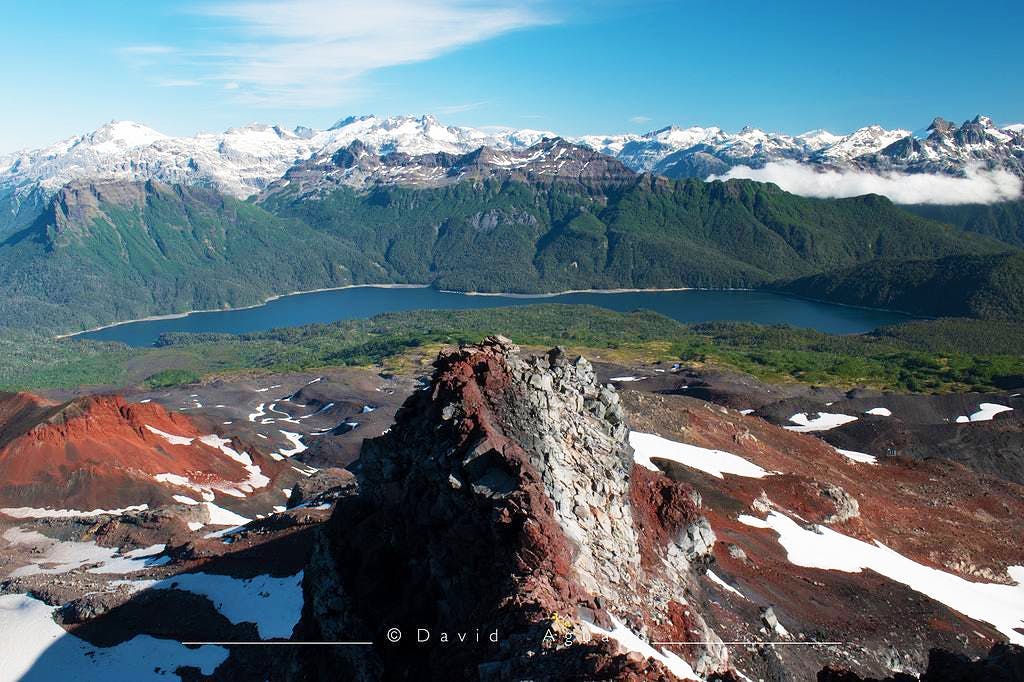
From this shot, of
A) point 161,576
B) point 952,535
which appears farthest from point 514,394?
point 952,535

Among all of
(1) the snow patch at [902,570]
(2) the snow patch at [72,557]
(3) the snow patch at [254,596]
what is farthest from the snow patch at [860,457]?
(2) the snow patch at [72,557]

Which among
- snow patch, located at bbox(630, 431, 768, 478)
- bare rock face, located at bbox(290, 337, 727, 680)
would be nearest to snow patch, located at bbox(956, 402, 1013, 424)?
snow patch, located at bbox(630, 431, 768, 478)

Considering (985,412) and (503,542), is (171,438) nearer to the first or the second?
(503,542)

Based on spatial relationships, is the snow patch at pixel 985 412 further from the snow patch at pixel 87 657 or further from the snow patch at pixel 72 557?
the snow patch at pixel 87 657

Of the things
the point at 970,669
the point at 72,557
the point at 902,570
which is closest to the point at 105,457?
the point at 72,557

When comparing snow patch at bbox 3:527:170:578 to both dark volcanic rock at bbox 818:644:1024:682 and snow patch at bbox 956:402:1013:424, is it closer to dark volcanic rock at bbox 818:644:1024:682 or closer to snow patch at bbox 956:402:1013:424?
dark volcanic rock at bbox 818:644:1024:682

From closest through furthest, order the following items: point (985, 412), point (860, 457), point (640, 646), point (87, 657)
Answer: point (640, 646) → point (87, 657) → point (860, 457) → point (985, 412)

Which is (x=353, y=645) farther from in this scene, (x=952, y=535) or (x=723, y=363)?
(x=723, y=363)
